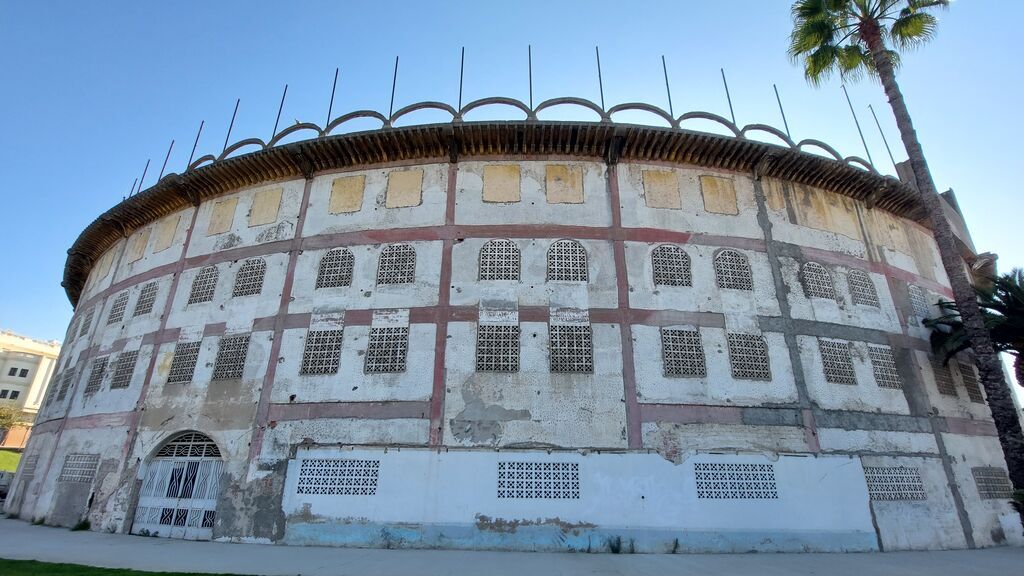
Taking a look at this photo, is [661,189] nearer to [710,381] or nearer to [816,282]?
[816,282]

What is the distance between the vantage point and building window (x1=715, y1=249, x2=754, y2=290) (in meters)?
13.1

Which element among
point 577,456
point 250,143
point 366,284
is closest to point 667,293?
point 577,456

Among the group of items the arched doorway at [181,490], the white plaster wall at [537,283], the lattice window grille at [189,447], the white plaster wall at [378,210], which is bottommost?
the arched doorway at [181,490]

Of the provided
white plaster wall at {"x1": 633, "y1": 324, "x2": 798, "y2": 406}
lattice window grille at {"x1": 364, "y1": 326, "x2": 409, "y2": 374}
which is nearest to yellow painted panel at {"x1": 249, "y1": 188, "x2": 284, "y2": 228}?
lattice window grille at {"x1": 364, "y1": 326, "x2": 409, "y2": 374}

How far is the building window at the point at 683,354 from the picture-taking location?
1201cm

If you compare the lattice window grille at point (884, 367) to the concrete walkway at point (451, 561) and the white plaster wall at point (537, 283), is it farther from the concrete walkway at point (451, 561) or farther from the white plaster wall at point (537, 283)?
the white plaster wall at point (537, 283)

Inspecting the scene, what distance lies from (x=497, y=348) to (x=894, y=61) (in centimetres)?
1327

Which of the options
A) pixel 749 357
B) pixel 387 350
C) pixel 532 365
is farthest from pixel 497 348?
pixel 749 357

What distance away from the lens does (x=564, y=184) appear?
1392 centimetres

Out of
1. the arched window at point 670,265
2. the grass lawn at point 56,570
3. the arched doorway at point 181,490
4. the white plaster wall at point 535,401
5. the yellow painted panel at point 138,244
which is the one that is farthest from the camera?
the yellow painted panel at point 138,244

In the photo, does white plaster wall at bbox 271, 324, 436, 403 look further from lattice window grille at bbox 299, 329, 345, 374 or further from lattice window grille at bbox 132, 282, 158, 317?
lattice window grille at bbox 132, 282, 158, 317

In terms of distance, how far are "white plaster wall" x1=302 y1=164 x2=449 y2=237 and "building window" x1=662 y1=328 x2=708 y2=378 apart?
6578mm

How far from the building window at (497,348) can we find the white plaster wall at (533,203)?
303cm

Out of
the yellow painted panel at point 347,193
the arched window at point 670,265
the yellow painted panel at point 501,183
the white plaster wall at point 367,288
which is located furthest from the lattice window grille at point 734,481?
the yellow painted panel at point 347,193
